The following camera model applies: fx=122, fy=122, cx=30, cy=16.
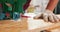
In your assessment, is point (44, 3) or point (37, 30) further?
point (44, 3)

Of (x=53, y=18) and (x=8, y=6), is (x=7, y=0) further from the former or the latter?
(x=53, y=18)

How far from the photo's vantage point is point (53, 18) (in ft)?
2.36

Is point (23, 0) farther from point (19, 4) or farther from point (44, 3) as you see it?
point (44, 3)

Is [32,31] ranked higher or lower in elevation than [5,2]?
lower

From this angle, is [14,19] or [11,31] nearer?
[11,31]

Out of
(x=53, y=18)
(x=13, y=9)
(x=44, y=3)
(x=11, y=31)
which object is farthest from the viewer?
(x=44, y=3)

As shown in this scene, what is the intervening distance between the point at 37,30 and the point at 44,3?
141 cm

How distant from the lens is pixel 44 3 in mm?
1896

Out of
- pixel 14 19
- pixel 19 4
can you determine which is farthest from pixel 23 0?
pixel 14 19

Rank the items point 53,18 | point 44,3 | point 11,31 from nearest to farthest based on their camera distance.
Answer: point 11,31 → point 53,18 → point 44,3

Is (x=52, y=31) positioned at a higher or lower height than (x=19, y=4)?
lower

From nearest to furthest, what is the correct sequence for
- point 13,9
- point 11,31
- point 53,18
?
point 11,31
point 13,9
point 53,18

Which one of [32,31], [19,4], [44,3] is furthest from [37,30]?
[44,3]

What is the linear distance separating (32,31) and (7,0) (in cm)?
18
